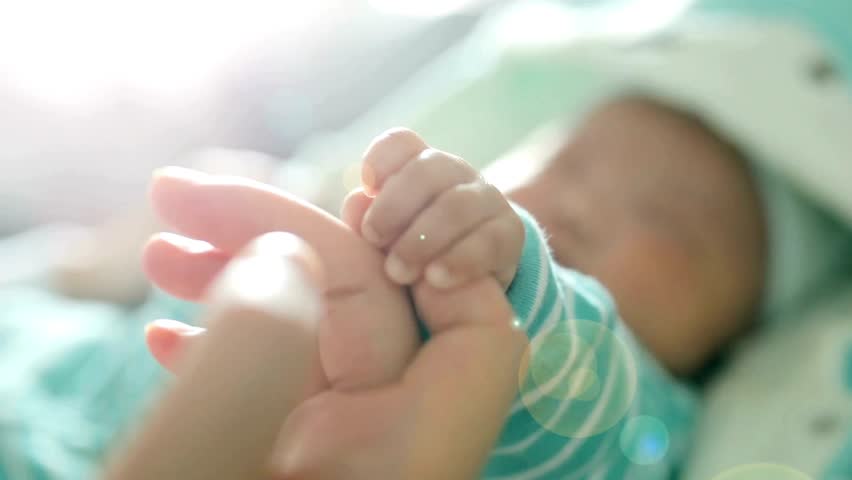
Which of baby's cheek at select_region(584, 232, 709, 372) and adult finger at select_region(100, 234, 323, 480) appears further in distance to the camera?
baby's cheek at select_region(584, 232, 709, 372)

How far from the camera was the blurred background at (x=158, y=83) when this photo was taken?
832mm


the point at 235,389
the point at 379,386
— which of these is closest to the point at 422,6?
the point at 379,386

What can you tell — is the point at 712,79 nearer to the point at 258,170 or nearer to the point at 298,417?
the point at 258,170

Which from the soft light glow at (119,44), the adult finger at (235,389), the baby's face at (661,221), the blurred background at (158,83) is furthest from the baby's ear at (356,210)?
the soft light glow at (119,44)

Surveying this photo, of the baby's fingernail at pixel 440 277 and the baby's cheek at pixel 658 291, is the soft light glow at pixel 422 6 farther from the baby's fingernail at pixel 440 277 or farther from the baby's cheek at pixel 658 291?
the baby's fingernail at pixel 440 277

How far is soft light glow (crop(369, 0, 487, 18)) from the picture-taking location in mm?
969

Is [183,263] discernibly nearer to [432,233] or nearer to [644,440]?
[432,233]

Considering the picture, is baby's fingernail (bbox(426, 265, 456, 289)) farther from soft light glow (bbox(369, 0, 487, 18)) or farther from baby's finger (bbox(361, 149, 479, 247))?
soft light glow (bbox(369, 0, 487, 18))

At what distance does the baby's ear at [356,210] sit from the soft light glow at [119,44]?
594mm

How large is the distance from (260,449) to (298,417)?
8 centimetres

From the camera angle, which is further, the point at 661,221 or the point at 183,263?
the point at 661,221

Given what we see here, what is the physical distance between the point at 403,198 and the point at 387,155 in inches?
0.8

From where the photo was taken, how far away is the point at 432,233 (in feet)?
1.04

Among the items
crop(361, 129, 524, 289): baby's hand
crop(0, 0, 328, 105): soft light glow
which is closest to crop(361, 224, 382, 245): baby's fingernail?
crop(361, 129, 524, 289): baby's hand
